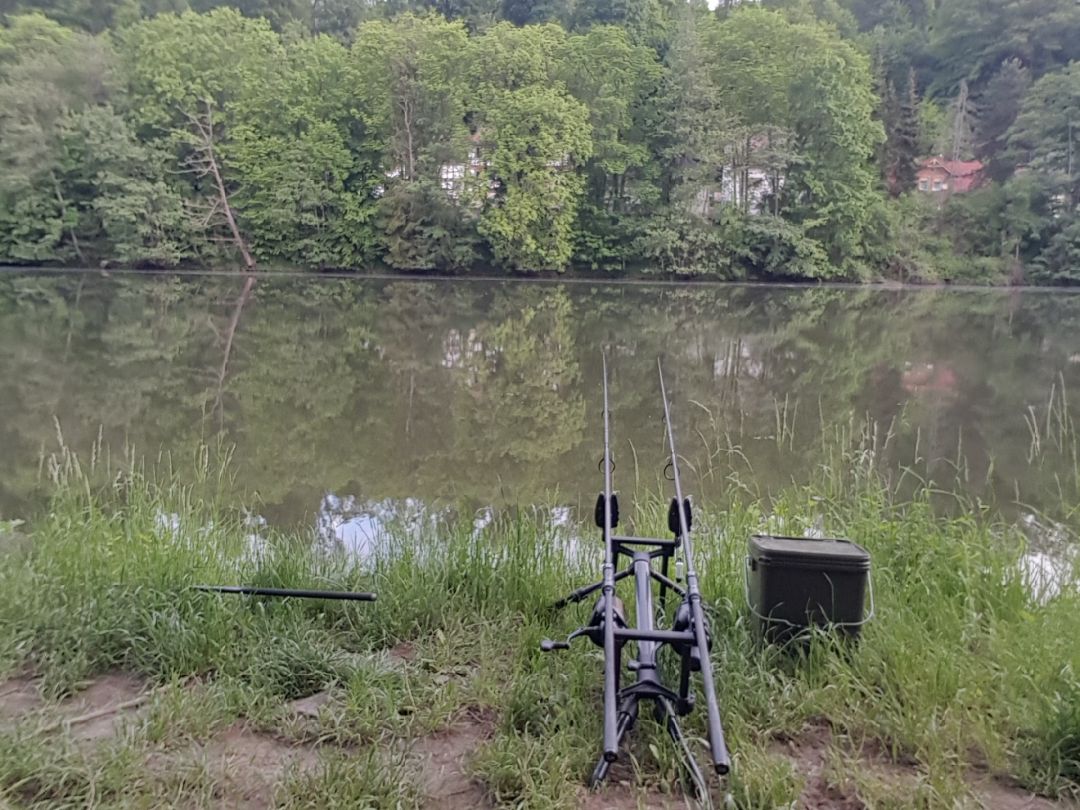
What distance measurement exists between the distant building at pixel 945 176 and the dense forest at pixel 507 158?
4.28 ft

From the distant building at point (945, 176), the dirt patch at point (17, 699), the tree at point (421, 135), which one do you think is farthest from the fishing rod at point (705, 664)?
the distant building at point (945, 176)

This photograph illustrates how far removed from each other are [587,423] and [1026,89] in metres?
29.2

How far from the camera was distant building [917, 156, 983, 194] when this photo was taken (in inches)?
1153

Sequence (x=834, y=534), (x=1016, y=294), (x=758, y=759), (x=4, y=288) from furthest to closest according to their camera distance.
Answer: (x=1016, y=294) < (x=4, y=288) < (x=834, y=534) < (x=758, y=759)

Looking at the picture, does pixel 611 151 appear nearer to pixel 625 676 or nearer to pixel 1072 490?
pixel 1072 490

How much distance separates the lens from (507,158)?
25125mm

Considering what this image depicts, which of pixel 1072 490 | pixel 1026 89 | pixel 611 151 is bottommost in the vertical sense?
pixel 1072 490

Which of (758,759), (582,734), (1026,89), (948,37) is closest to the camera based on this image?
(758,759)

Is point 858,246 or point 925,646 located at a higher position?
point 858,246

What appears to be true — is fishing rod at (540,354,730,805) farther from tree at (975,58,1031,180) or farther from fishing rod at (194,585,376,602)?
tree at (975,58,1031,180)

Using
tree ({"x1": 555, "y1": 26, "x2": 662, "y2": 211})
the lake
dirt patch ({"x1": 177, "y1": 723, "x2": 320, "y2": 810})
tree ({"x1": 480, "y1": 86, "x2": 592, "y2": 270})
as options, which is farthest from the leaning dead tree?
dirt patch ({"x1": 177, "y1": 723, "x2": 320, "y2": 810})

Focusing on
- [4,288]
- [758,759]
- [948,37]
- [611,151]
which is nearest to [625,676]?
[758,759]

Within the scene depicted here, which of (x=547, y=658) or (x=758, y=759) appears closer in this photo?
(x=758, y=759)

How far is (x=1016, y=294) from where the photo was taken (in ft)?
79.8
